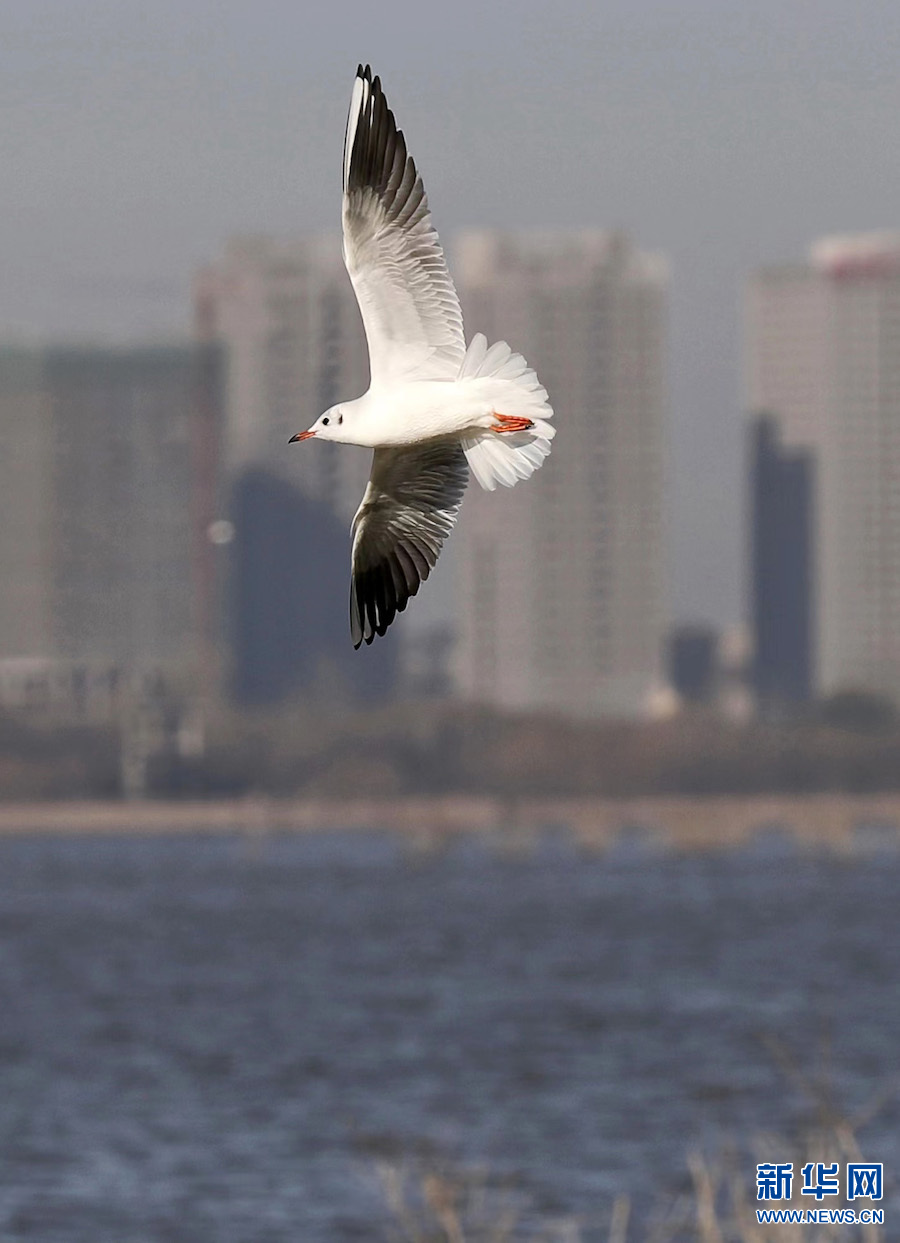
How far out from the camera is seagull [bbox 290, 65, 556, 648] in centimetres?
988

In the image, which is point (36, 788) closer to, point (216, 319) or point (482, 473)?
point (216, 319)

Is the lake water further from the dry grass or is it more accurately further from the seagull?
the seagull

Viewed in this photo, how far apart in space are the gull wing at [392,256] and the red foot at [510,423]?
26 centimetres

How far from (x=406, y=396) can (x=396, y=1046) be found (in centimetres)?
5587

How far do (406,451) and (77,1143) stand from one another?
38.3 meters

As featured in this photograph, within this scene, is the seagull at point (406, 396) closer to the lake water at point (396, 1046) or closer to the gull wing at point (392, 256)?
the gull wing at point (392, 256)

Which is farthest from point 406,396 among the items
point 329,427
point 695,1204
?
point 695,1204

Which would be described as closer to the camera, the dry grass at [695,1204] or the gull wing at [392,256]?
the gull wing at [392,256]

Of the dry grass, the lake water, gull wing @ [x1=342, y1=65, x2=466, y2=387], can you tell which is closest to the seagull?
gull wing @ [x1=342, y1=65, x2=466, y2=387]

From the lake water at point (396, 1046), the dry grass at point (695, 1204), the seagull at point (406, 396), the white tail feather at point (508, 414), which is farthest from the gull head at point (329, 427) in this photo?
the lake water at point (396, 1046)

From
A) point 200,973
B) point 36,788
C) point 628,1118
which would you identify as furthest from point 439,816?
point 628,1118

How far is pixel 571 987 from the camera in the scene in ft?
277

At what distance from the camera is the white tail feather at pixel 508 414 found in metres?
10.0

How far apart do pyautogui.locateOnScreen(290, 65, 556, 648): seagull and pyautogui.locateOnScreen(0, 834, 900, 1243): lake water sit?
14.3 ft
